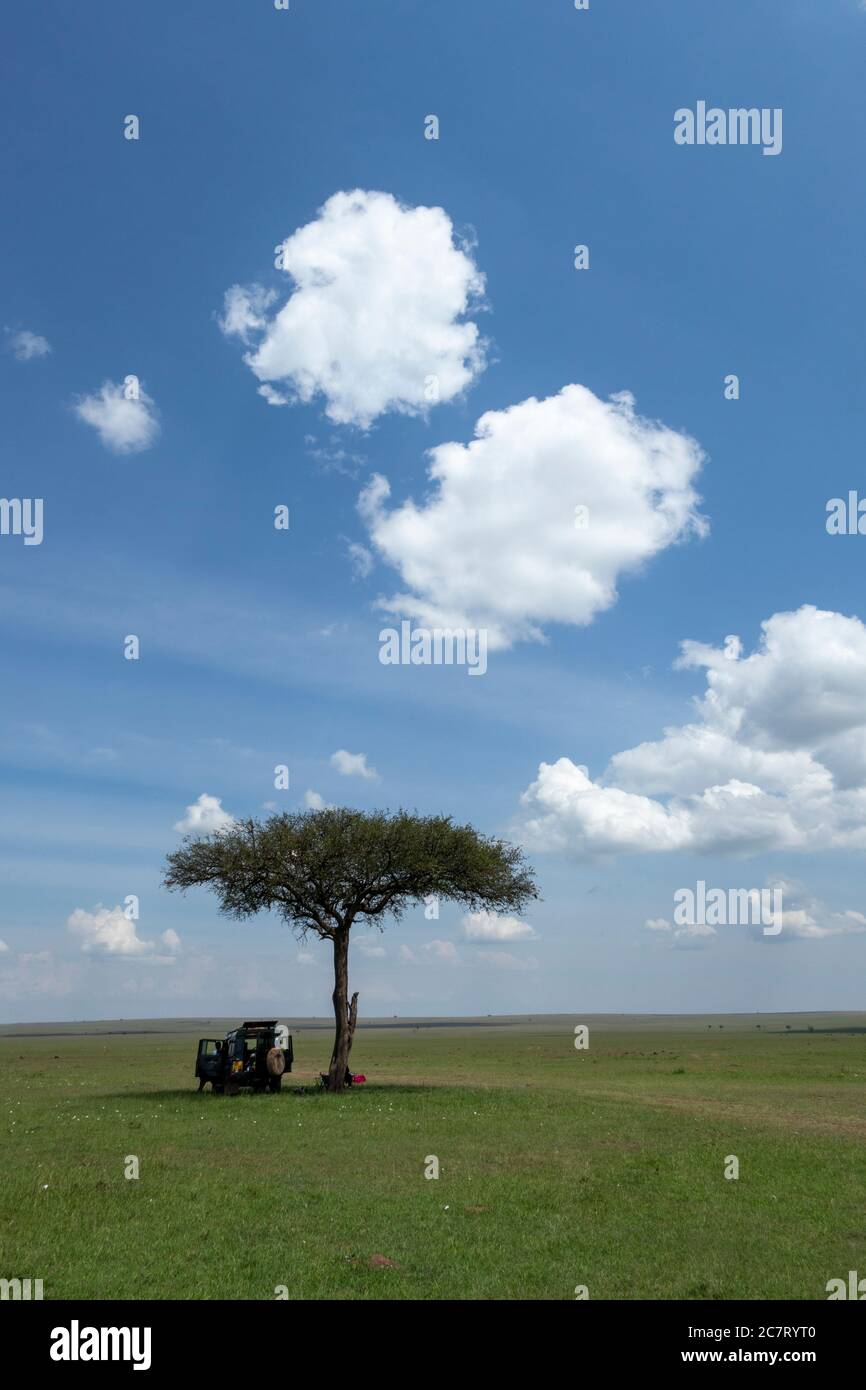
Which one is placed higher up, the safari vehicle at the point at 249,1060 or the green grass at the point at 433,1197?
the green grass at the point at 433,1197

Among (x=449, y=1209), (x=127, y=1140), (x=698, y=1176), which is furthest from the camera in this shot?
(x=127, y=1140)

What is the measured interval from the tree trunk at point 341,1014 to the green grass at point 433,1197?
3.24 meters

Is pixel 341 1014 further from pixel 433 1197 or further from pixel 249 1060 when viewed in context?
pixel 433 1197

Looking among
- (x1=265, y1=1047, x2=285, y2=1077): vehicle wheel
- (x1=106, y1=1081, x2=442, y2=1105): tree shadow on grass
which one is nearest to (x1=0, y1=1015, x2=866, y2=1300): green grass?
(x1=106, y1=1081, x2=442, y2=1105): tree shadow on grass

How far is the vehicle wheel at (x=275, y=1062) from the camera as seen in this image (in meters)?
42.2

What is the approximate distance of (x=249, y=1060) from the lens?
140 feet

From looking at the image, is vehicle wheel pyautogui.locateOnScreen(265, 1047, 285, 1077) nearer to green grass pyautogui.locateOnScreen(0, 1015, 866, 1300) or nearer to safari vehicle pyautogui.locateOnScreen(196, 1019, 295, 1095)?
safari vehicle pyautogui.locateOnScreen(196, 1019, 295, 1095)

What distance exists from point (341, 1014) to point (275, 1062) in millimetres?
4176

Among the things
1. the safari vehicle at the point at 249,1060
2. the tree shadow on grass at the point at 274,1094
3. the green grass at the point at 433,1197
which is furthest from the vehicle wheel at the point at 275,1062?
the green grass at the point at 433,1197

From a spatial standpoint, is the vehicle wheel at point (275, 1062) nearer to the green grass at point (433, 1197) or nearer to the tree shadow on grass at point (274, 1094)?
the tree shadow on grass at point (274, 1094)

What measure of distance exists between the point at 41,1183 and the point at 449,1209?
8742mm

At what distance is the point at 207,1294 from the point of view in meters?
13.4
